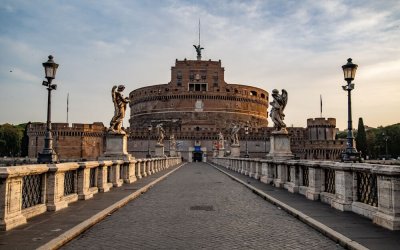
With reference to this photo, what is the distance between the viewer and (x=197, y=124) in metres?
99.1

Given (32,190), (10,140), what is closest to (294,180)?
(32,190)

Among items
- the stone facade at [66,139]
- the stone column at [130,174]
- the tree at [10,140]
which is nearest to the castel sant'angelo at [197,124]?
the stone facade at [66,139]

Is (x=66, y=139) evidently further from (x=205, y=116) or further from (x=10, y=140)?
(x=205, y=116)

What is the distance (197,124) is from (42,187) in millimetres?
90259

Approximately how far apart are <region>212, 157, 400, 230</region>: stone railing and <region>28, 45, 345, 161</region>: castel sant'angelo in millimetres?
65246

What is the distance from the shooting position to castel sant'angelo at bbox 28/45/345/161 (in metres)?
85.2

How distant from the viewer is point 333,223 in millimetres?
7727

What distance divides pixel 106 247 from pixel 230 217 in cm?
351

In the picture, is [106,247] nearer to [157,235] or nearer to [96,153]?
[157,235]

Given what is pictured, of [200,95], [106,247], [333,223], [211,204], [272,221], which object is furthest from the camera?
[200,95]

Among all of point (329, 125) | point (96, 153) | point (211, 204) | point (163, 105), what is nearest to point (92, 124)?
point (96, 153)

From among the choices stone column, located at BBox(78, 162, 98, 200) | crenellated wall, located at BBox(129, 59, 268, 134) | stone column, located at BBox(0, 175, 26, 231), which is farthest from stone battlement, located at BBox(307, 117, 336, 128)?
stone column, located at BBox(0, 175, 26, 231)

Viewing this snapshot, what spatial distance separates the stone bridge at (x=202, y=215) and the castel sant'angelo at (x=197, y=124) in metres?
66.8

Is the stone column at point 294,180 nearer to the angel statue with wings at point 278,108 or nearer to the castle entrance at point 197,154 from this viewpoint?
the angel statue with wings at point 278,108
